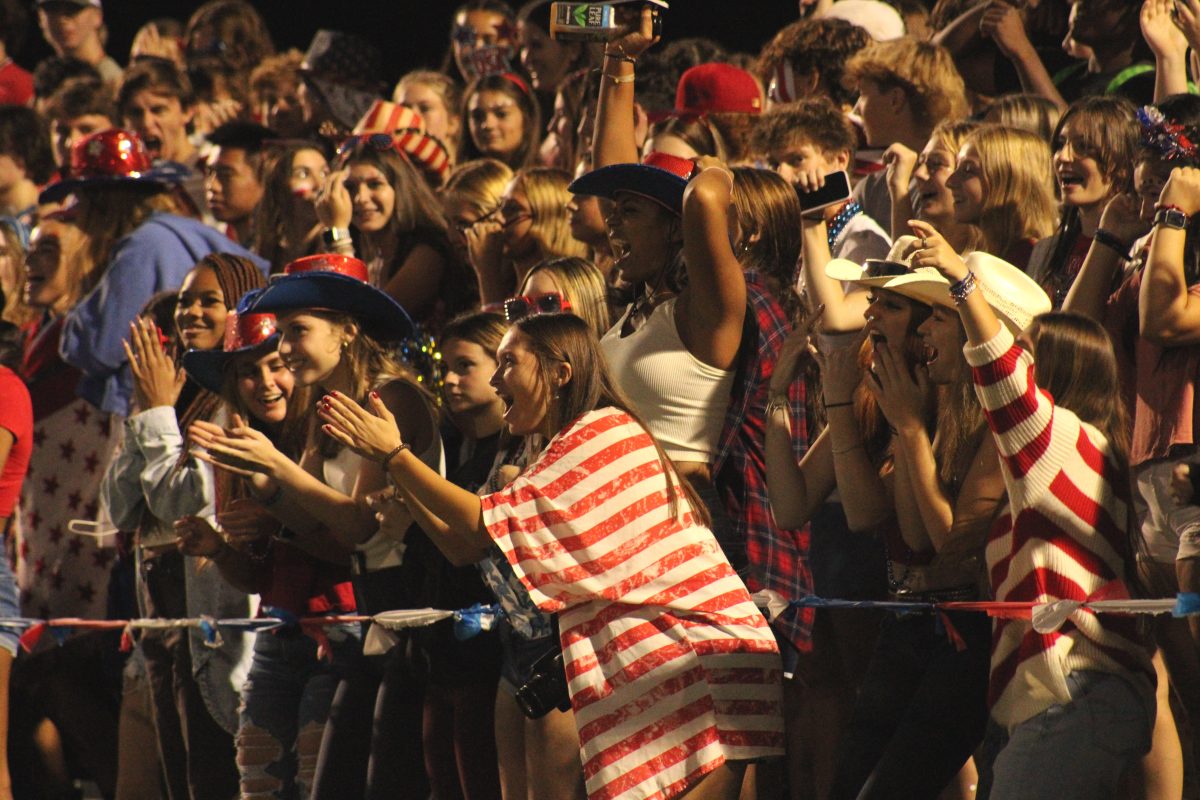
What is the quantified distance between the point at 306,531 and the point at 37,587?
2.40m

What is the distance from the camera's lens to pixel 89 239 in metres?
7.37

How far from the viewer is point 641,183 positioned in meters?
4.82

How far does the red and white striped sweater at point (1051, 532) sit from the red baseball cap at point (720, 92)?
2.89 metres

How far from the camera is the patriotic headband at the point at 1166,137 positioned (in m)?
4.45

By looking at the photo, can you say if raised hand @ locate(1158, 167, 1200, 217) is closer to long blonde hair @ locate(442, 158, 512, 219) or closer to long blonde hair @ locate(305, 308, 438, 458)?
long blonde hair @ locate(305, 308, 438, 458)

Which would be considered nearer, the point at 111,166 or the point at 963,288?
the point at 963,288

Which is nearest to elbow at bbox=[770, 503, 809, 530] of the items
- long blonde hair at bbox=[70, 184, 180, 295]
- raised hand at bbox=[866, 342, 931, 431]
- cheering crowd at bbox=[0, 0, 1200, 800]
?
cheering crowd at bbox=[0, 0, 1200, 800]

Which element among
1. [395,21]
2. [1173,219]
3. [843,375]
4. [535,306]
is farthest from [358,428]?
[395,21]

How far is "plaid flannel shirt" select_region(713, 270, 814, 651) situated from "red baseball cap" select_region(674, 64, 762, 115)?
184 cm

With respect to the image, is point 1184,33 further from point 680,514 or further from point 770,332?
point 680,514

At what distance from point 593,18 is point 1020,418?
2.20 m

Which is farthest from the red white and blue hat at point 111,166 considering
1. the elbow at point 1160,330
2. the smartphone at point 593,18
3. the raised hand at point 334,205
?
the elbow at point 1160,330

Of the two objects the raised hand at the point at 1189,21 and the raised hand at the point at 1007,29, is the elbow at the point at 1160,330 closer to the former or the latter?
the raised hand at the point at 1189,21

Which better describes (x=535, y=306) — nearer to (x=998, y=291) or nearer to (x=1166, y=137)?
(x=998, y=291)
